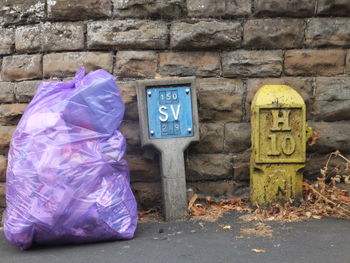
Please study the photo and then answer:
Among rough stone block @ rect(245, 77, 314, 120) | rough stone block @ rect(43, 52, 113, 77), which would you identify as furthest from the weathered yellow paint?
rough stone block @ rect(43, 52, 113, 77)

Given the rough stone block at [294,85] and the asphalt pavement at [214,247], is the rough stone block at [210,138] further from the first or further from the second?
the asphalt pavement at [214,247]

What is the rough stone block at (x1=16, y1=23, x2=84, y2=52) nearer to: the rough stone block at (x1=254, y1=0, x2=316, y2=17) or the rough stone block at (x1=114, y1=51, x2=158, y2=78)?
the rough stone block at (x1=114, y1=51, x2=158, y2=78)

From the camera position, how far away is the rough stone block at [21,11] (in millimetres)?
3172

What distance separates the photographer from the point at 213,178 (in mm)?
3160

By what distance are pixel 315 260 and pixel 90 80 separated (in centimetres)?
168

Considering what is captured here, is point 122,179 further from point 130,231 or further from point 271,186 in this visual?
point 271,186

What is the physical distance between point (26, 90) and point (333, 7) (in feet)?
7.65

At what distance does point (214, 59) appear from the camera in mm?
3135

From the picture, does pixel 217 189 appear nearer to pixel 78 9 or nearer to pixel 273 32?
pixel 273 32

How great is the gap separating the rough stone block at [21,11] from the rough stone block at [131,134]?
1025 millimetres

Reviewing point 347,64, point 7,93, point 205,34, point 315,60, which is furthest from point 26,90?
point 347,64

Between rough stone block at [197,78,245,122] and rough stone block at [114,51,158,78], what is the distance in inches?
14.5

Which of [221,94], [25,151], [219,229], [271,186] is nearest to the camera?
[25,151]

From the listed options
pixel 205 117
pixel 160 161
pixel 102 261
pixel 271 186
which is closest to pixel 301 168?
pixel 271 186
